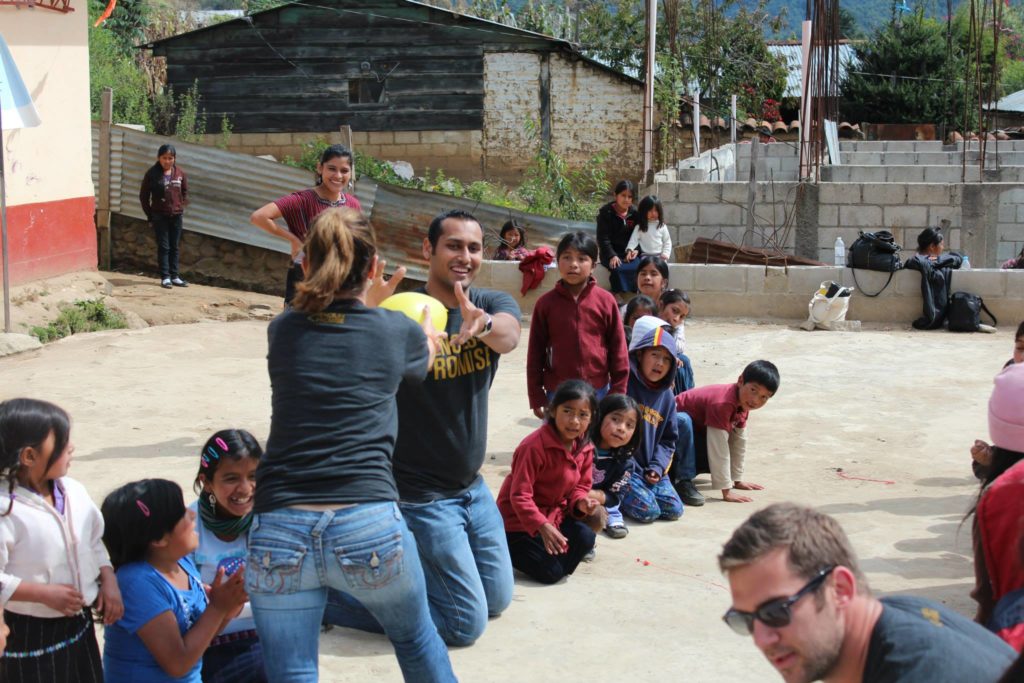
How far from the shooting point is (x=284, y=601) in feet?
10.6

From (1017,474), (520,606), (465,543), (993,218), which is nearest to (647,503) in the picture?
(520,606)

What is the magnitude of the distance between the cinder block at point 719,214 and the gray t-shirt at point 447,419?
37.8 feet

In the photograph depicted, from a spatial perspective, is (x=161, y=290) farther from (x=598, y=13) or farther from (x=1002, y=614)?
(x=598, y=13)

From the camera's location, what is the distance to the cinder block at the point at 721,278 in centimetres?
1282

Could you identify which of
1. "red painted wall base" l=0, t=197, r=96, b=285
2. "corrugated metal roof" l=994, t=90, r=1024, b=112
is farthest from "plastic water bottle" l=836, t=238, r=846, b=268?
"corrugated metal roof" l=994, t=90, r=1024, b=112

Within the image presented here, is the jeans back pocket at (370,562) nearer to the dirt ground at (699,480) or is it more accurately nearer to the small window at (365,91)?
the dirt ground at (699,480)

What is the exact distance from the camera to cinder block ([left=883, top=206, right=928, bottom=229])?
15.6 meters

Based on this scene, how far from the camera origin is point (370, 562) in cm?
321

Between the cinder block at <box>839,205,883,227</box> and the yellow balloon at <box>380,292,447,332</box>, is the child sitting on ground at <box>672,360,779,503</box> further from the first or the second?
the cinder block at <box>839,205,883,227</box>

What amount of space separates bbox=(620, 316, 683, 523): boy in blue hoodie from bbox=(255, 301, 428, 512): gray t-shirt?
3.27 metres

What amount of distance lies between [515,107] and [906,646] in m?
23.6

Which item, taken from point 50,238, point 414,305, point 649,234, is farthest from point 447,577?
point 50,238

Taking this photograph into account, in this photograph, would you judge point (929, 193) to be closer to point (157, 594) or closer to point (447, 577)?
point (447, 577)

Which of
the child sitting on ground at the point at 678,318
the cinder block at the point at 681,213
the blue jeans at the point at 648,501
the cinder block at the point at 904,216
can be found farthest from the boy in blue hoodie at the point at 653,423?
the cinder block at the point at 904,216
